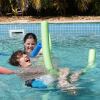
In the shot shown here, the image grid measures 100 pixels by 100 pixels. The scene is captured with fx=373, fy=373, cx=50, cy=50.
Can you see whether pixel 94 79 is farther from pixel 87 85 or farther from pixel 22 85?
pixel 22 85

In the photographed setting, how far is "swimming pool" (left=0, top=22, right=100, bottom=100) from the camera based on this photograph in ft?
17.2

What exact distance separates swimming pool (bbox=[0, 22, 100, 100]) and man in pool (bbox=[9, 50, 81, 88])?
0.48 feet

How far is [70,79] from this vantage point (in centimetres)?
537

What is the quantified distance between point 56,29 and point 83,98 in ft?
25.6

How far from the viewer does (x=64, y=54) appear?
868 centimetres

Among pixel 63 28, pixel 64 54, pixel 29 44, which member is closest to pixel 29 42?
pixel 29 44

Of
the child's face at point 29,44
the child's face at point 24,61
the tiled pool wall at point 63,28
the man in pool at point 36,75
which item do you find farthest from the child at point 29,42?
the tiled pool wall at point 63,28

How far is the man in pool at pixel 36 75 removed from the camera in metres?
5.13

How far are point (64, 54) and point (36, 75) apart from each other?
3.12 m

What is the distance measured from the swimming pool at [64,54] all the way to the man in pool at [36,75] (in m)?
0.15

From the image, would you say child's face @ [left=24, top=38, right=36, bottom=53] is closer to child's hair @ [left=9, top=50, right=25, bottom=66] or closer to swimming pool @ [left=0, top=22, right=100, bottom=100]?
swimming pool @ [left=0, top=22, right=100, bottom=100]

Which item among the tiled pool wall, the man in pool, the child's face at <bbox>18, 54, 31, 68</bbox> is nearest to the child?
the man in pool

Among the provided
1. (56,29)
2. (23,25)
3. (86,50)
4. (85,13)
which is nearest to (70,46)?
(86,50)

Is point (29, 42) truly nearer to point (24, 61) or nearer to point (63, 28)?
point (24, 61)
